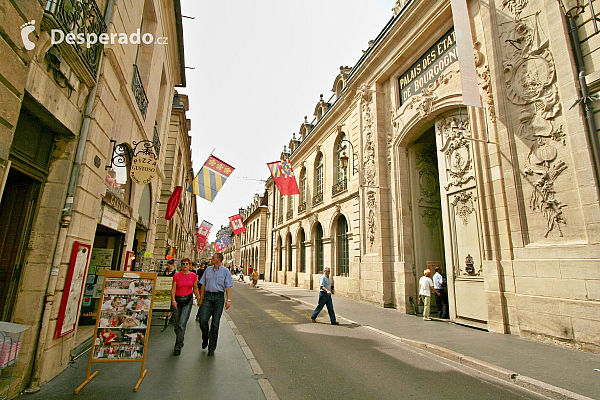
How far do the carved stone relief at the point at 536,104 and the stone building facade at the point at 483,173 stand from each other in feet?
0.08

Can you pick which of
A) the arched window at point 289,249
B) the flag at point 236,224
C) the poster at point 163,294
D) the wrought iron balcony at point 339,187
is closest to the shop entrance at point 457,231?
the wrought iron balcony at point 339,187

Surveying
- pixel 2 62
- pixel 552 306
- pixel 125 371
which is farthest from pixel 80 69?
pixel 552 306

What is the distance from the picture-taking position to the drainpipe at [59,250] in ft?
12.0

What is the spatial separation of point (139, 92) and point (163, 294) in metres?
5.06

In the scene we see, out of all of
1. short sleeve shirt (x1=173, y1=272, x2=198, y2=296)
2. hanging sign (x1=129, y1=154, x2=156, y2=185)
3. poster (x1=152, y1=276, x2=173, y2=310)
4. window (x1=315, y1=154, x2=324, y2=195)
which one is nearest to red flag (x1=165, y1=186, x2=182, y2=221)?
Answer: poster (x1=152, y1=276, x2=173, y2=310)

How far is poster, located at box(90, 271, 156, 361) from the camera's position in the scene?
4008 millimetres

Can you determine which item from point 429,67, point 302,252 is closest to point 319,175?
point 302,252

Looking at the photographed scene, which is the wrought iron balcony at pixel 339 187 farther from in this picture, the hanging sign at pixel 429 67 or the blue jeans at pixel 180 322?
the blue jeans at pixel 180 322

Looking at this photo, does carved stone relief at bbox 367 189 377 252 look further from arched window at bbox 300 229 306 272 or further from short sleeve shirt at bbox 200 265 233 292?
arched window at bbox 300 229 306 272

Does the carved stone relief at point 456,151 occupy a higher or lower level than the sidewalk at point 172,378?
higher

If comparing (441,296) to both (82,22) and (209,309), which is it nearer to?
(209,309)

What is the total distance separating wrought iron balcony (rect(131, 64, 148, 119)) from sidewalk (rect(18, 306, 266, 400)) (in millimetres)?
5553

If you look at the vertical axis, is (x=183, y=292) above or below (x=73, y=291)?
below

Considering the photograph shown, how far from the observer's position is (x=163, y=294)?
7520 mm
